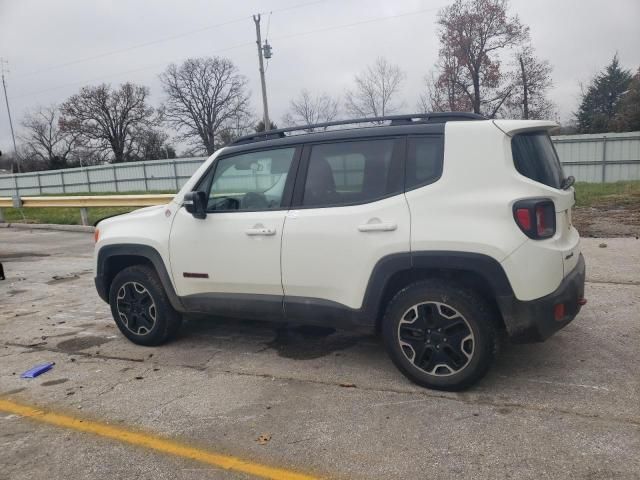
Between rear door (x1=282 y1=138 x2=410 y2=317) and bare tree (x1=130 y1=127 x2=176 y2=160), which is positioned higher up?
bare tree (x1=130 y1=127 x2=176 y2=160)

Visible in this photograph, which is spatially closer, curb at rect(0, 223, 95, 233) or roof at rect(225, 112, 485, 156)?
roof at rect(225, 112, 485, 156)

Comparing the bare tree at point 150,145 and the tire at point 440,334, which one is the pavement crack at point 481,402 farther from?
the bare tree at point 150,145

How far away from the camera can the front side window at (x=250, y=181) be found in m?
4.34

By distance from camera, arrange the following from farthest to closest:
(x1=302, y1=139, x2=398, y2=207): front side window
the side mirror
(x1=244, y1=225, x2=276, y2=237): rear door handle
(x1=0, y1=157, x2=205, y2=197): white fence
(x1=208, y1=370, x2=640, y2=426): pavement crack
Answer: (x1=0, y1=157, x2=205, y2=197): white fence → the side mirror → (x1=244, y1=225, x2=276, y2=237): rear door handle → (x1=302, y1=139, x2=398, y2=207): front side window → (x1=208, y1=370, x2=640, y2=426): pavement crack

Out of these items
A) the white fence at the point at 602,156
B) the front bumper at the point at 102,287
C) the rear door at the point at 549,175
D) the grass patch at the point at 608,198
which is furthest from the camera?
the white fence at the point at 602,156

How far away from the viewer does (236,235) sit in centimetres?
436

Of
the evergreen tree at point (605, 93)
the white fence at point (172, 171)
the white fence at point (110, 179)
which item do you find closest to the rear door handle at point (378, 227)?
the white fence at point (172, 171)

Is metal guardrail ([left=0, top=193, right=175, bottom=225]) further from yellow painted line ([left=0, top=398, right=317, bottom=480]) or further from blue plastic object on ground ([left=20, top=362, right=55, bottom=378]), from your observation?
yellow painted line ([left=0, top=398, right=317, bottom=480])

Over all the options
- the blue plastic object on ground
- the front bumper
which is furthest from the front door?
the blue plastic object on ground

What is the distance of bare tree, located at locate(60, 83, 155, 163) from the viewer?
67.6 m

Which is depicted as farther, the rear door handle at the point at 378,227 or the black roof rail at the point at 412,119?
the black roof rail at the point at 412,119

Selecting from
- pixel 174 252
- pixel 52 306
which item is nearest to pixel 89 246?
pixel 52 306

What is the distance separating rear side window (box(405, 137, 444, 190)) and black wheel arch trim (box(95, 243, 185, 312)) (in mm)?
2361

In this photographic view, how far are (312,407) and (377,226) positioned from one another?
132 centimetres
